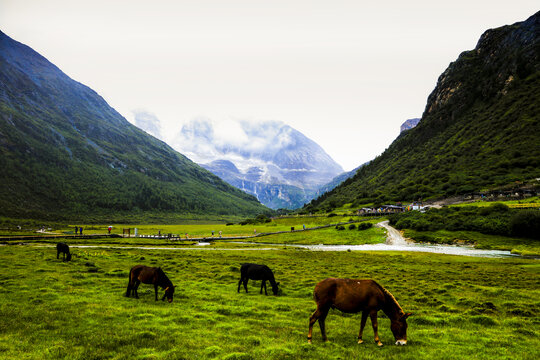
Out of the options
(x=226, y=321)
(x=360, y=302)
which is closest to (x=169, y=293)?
(x=226, y=321)

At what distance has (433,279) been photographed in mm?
34375

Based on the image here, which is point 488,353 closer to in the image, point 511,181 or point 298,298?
point 298,298

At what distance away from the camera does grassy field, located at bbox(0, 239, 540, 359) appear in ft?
41.4

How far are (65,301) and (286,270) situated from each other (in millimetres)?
25971

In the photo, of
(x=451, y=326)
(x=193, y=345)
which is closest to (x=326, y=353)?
(x=193, y=345)

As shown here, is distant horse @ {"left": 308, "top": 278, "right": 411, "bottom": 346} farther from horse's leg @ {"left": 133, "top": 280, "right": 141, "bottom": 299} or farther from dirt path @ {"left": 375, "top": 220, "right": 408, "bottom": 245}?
dirt path @ {"left": 375, "top": 220, "right": 408, "bottom": 245}

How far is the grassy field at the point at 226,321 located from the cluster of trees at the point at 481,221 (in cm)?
5582

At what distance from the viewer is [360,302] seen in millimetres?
13797

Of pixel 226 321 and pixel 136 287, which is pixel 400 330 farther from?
pixel 136 287

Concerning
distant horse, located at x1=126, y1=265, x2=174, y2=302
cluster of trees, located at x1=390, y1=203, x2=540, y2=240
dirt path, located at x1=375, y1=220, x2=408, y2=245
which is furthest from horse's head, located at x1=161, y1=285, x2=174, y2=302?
cluster of trees, located at x1=390, y1=203, x2=540, y2=240

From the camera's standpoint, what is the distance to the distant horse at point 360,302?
1377cm

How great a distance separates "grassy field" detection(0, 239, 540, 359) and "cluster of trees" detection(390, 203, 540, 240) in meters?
55.8

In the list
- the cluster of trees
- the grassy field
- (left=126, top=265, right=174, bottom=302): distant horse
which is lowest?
the grassy field

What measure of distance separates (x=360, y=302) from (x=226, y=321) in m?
8.29
